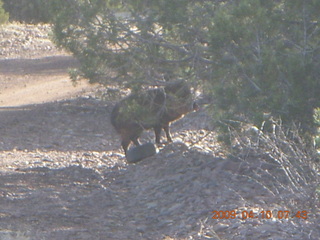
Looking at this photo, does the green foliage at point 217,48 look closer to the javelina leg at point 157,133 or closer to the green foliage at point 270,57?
the green foliage at point 270,57

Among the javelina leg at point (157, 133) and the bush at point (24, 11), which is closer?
the javelina leg at point (157, 133)

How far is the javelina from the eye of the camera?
26.8 feet

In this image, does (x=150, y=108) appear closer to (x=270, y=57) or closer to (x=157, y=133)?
(x=157, y=133)

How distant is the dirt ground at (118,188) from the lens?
5.57m

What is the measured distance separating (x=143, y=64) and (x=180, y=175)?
1477mm

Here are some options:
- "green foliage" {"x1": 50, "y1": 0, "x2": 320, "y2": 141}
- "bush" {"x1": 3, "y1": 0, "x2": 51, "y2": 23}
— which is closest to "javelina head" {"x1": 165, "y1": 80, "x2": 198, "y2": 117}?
"green foliage" {"x1": 50, "y1": 0, "x2": 320, "y2": 141}

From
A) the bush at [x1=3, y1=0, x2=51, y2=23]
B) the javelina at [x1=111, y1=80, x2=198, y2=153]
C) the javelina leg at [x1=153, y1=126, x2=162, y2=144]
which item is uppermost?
the bush at [x1=3, y1=0, x2=51, y2=23]

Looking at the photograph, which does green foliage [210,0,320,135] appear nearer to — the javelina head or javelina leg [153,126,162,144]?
the javelina head

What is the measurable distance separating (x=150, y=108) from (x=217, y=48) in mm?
1971

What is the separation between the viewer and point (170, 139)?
9875mm

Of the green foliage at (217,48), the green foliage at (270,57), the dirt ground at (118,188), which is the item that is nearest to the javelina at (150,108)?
the green foliage at (217,48)

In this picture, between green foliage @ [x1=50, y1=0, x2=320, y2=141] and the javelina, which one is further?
the javelina
